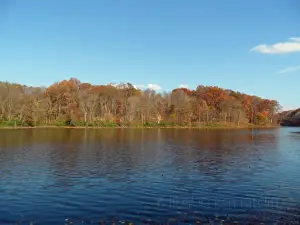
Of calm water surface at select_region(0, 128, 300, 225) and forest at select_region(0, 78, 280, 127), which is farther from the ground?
forest at select_region(0, 78, 280, 127)

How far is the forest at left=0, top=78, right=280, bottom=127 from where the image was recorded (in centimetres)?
9894

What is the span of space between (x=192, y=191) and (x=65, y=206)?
308 inches

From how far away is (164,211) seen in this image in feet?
49.9

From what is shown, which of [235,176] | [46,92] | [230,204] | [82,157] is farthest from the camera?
[46,92]

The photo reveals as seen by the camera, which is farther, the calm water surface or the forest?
the forest

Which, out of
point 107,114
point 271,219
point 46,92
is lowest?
point 271,219

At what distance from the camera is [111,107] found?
125 meters

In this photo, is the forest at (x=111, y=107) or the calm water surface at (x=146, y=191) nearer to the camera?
the calm water surface at (x=146, y=191)

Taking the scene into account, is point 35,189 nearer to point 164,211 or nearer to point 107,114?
point 164,211

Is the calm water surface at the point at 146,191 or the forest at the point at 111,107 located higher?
the forest at the point at 111,107

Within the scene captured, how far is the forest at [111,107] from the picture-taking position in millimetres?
98938

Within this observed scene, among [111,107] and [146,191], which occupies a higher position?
[111,107]

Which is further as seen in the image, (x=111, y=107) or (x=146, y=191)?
(x=111, y=107)

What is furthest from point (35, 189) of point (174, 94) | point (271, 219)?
point (174, 94)
